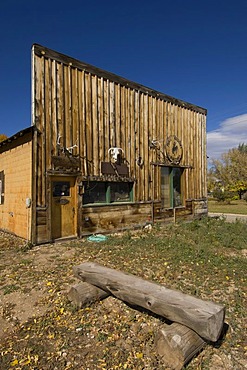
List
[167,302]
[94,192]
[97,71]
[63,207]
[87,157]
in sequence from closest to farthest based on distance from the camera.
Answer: [167,302] → [63,207] → [87,157] → [94,192] → [97,71]

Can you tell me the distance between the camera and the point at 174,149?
1201 centimetres

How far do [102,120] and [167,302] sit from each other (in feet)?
23.9

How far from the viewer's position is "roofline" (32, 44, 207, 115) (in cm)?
748

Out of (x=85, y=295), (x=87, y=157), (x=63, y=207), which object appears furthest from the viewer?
(x=87, y=157)

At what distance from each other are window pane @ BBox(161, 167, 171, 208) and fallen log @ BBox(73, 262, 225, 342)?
7.79 metres

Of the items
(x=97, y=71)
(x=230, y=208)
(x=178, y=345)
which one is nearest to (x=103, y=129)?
(x=97, y=71)

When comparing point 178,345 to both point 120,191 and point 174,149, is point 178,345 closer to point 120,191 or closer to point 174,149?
point 120,191

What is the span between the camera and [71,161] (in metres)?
8.02

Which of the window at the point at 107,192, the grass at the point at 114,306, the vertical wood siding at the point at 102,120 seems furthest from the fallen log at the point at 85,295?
the window at the point at 107,192

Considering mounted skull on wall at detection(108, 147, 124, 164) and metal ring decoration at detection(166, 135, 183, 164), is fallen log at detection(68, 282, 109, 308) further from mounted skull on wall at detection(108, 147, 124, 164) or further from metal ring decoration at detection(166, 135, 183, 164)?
metal ring decoration at detection(166, 135, 183, 164)

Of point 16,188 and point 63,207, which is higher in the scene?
point 16,188

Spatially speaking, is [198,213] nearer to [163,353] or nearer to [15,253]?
[15,253]

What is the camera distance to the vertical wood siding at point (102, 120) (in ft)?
24.6

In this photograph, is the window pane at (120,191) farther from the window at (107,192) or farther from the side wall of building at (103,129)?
the side wall of building at (103,129)
